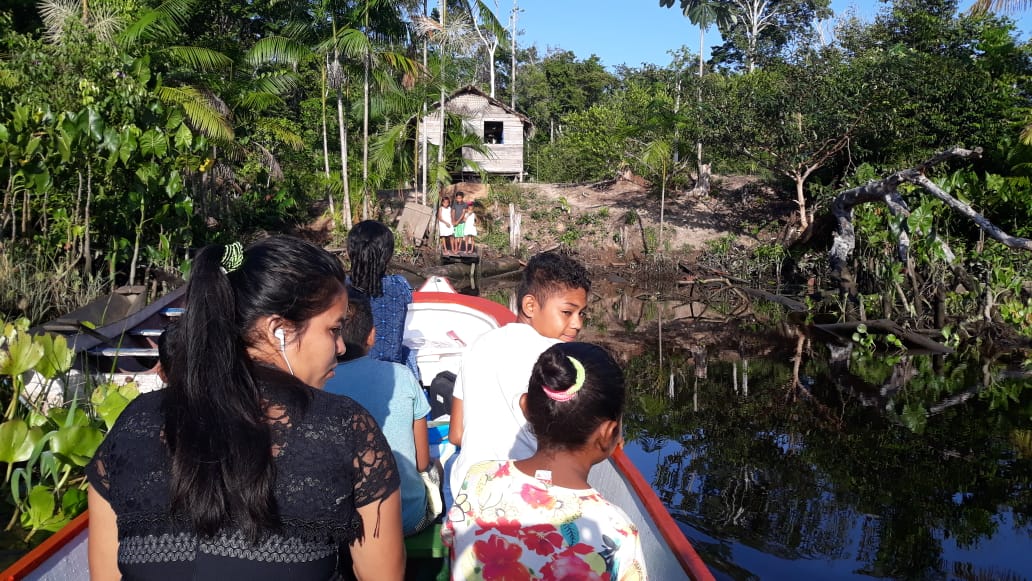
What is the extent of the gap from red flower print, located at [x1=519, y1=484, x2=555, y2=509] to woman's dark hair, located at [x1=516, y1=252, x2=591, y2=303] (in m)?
1.30

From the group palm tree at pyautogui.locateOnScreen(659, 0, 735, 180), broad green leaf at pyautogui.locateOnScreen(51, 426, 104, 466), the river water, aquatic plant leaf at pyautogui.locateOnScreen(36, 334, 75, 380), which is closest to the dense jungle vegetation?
the river water

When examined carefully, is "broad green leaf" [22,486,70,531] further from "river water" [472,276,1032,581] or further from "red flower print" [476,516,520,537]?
"river water" [472,276,1032,581]

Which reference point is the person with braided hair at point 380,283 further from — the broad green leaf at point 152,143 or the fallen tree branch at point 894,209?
the fallen tree branch at point 894,209

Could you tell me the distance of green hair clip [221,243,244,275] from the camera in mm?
1636

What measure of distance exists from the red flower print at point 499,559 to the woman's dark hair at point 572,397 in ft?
0.86

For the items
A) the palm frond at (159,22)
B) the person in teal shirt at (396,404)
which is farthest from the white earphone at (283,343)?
the palm frond at (159,22)

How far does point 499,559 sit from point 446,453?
6.11ft

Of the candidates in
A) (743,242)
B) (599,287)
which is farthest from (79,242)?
(743,242)

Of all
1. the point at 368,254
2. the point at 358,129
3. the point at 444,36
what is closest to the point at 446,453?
the point at 368,254

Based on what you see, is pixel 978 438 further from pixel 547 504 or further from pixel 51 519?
pixel 51 519

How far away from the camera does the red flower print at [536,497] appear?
1.97 meters

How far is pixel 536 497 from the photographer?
1.98 metres

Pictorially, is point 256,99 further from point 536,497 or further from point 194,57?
point 536,497

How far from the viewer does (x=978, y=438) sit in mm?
7145
